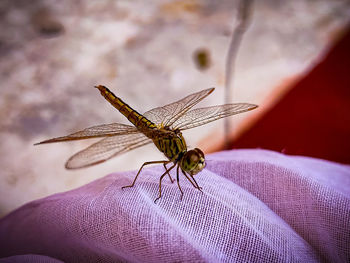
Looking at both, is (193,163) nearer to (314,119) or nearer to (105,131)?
(105,131)

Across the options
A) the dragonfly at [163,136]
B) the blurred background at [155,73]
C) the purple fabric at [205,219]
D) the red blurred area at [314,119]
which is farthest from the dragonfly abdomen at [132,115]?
the red blurred area at [314,119]

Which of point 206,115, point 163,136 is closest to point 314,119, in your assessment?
point 206,115

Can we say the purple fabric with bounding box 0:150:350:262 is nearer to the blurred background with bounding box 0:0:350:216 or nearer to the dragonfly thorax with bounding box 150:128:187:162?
the dragonfly thorax with bounding box 150:128:187:162

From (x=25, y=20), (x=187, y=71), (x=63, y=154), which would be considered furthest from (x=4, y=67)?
(x=187, y=71)

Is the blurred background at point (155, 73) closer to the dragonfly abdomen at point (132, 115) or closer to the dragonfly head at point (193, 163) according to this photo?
the dragonfly abdomen at point (132, 115)

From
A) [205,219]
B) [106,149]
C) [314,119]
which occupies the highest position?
[106,149]

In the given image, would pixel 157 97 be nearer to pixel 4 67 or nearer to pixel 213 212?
pixel 4 67

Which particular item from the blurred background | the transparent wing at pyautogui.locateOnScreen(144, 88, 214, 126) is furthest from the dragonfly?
the blurred background
